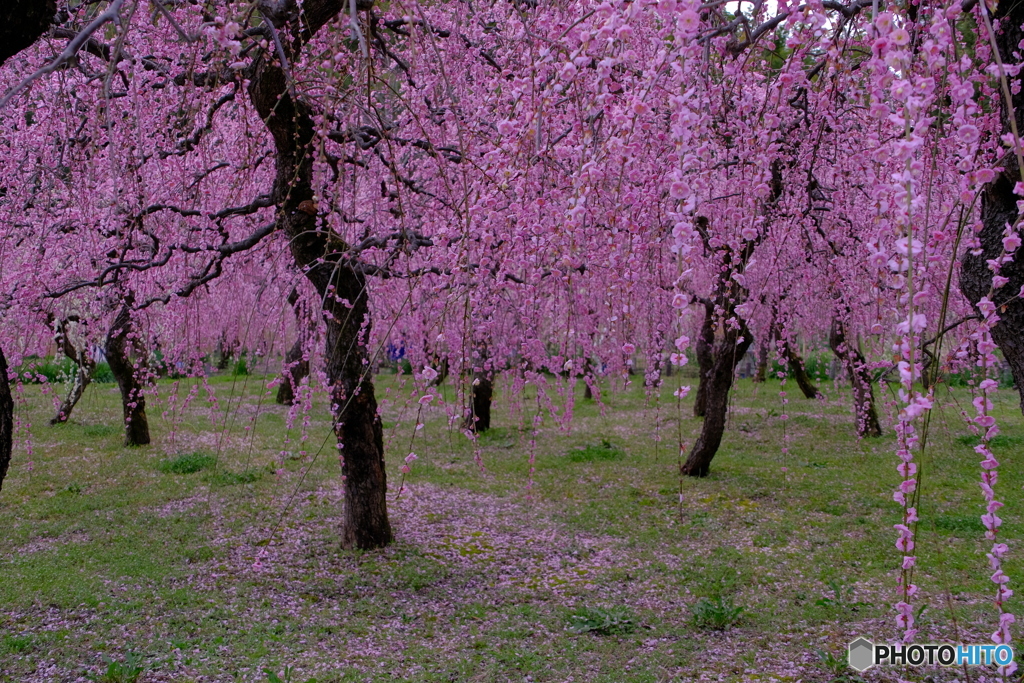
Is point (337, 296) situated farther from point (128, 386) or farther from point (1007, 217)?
point (128, 386)

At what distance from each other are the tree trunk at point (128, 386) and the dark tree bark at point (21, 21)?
5.28 meters

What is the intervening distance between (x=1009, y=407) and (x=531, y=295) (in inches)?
476

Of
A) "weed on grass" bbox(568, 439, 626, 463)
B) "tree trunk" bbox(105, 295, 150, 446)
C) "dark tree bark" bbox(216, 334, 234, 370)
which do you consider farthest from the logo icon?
"dark tree bark" bbox(216, 334, 234, 370)

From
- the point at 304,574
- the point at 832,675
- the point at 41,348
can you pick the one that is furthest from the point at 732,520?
→ the point at 41,348

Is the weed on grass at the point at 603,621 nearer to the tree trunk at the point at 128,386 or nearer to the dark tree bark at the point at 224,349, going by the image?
the tree trunk at the point at 128,386

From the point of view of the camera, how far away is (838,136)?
17.6ft

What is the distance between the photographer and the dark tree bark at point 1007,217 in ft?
8.98

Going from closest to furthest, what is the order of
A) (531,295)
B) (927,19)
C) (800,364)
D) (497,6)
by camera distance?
1. (927,19)
2. (531,295)
3. (497,6)
4. (800,364)

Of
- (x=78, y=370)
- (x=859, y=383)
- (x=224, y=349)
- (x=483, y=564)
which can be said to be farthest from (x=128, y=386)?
(x=859, y=383)

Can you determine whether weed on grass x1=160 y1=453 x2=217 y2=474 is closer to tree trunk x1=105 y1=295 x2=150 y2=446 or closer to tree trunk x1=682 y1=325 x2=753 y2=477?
tree trunk x1=105 y1=295 x2=150 y2=446

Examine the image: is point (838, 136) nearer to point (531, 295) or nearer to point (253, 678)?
point (531, 295)

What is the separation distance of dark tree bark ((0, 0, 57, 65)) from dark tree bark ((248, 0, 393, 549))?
2.38 metres

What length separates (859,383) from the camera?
31.7 feet

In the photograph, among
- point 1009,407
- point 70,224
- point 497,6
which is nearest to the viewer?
point 70,224
